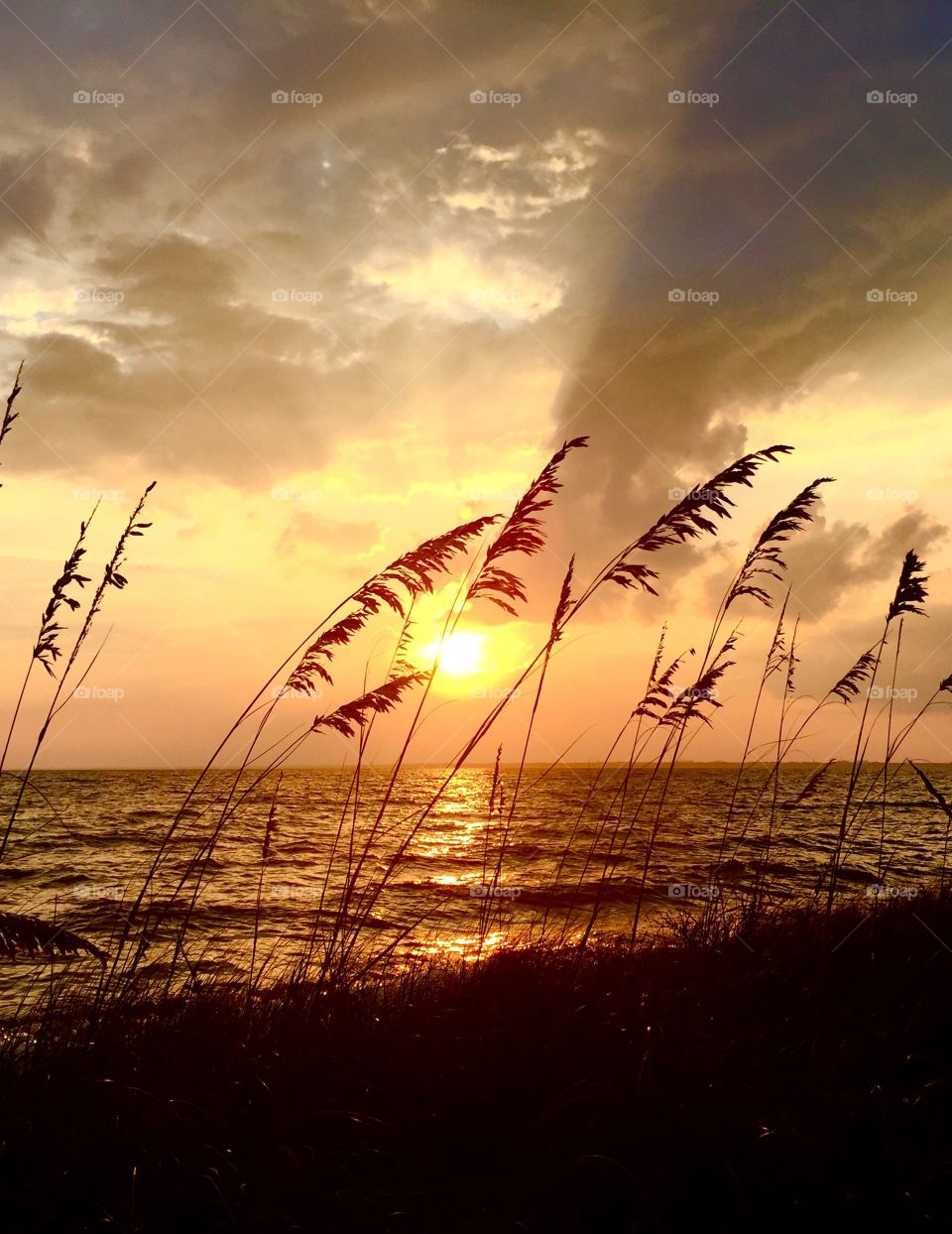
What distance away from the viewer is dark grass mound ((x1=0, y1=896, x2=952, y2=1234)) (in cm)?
268

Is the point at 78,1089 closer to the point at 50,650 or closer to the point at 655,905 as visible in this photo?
the point at 50,650

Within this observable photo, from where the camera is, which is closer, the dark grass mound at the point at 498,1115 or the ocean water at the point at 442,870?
the dark grass mound at the point at 498,1115

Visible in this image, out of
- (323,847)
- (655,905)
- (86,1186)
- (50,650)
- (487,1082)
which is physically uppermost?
(50,650)

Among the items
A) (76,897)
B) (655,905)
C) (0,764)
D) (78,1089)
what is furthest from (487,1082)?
(76,897)

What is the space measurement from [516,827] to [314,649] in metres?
22.9

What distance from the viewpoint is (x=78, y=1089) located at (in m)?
3.39

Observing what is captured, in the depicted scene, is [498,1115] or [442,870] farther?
[442,870]

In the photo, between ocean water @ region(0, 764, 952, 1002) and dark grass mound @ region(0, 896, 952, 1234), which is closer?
dark grass mound @ region(0, 896, 952, 1234)

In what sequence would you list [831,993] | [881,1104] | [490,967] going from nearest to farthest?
[881,1104] → [831,993] → [490,967]

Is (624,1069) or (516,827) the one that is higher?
(624,1069)

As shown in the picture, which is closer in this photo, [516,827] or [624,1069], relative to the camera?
[624,1069]

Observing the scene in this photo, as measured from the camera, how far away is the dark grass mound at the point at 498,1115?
2.68 metres

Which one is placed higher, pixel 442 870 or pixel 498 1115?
pixel 498 1115

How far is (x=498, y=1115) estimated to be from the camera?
316 centimetres
